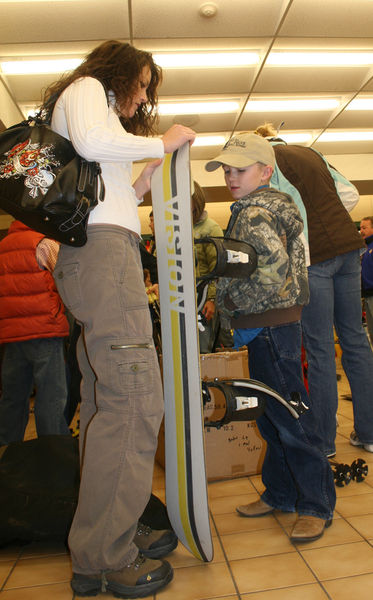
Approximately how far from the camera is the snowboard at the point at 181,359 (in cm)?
121

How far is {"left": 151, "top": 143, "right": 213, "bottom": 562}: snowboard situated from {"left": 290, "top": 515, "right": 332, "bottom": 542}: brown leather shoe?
283 mm

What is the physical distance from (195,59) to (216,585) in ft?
12.0

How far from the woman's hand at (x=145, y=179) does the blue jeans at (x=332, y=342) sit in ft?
2.90

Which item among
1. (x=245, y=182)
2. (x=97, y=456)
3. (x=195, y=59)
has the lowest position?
(x=97, y=456)

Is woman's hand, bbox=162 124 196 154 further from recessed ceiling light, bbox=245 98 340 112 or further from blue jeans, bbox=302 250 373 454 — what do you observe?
recessed ceiling light, bbox=245 98 340 112

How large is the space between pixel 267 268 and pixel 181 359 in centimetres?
37

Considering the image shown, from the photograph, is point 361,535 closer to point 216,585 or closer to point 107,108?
point 216,585

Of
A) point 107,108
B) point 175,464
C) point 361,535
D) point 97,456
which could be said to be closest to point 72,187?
point 107,108

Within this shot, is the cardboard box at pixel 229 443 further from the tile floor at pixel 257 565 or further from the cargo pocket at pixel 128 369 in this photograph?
the cargo pocket at pixel 128 369

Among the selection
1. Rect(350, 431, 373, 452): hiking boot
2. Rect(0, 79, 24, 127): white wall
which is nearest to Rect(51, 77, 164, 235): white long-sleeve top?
Rect(350, 431, 373, 452): hiking boot

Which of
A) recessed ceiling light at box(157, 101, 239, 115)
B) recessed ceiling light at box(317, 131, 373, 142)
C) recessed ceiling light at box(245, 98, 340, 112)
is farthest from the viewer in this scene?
recessed ceiling light at box(317, 131, 373, 142)

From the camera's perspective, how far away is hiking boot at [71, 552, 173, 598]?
1136mm

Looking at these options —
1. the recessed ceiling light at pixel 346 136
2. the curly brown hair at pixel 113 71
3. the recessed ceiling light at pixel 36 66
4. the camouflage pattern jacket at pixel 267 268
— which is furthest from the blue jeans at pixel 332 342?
the recessed ceiling light at pixel 346 136

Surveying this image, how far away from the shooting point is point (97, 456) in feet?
3.64
